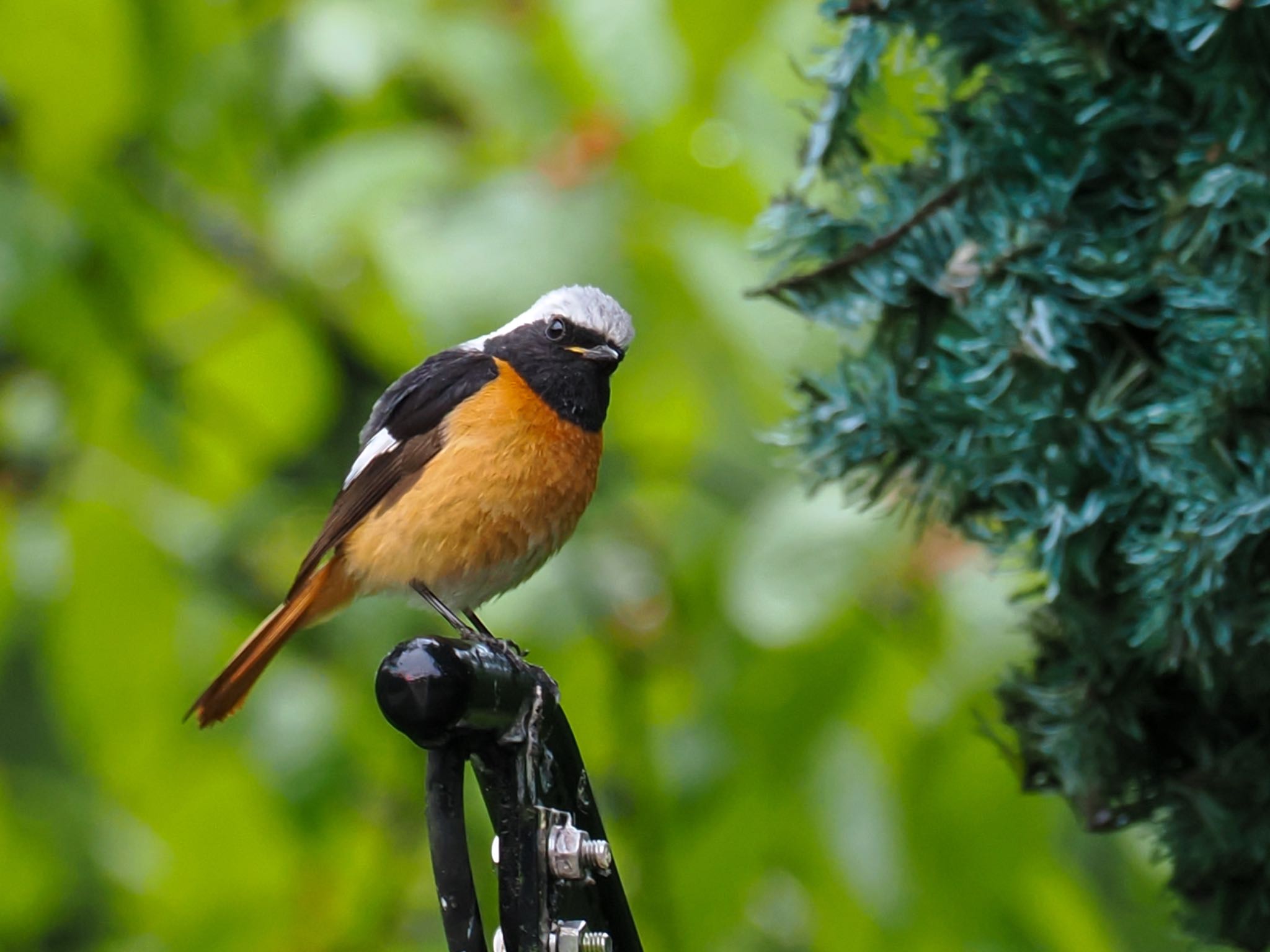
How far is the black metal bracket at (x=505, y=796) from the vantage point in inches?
52.9

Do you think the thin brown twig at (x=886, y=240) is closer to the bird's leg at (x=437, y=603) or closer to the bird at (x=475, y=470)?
the bird at (x=475, y=470)

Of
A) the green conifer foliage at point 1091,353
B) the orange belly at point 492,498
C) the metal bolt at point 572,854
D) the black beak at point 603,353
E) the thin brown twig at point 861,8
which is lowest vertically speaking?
the metal bolt at point 572,854

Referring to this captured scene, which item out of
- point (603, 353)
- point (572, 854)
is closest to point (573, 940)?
point (572, 854)

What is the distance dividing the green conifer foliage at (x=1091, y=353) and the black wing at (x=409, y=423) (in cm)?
60

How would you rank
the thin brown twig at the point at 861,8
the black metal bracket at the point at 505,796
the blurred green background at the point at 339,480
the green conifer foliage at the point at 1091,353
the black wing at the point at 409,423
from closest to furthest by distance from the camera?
the black metal bracket at the point at 505,796 < the green conifer foliage at the point at 1091,353 < the thin brown twig at the point at 861,8 < the black wing at the point at 409,423 < the blurred green background at the point at 339,480

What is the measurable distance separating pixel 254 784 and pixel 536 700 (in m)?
1.99

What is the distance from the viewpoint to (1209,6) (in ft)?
5.17

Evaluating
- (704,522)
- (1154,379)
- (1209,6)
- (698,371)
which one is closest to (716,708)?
(704,522)

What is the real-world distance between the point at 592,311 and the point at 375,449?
Answer: 1.45 feet

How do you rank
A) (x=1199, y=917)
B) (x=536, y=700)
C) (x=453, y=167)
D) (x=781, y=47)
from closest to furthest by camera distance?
(x=536, y=700) → (x=1199, y=917) → (x=781, y=47) → (x=453, y=167)

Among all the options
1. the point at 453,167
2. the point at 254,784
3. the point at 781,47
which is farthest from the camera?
the point at 254,784

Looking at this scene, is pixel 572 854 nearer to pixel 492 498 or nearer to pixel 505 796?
pixel 505 796

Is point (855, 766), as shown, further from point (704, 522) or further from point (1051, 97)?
point (1051, 97)

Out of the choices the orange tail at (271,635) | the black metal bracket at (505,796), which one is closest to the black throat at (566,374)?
the orange tail at (271,635)
